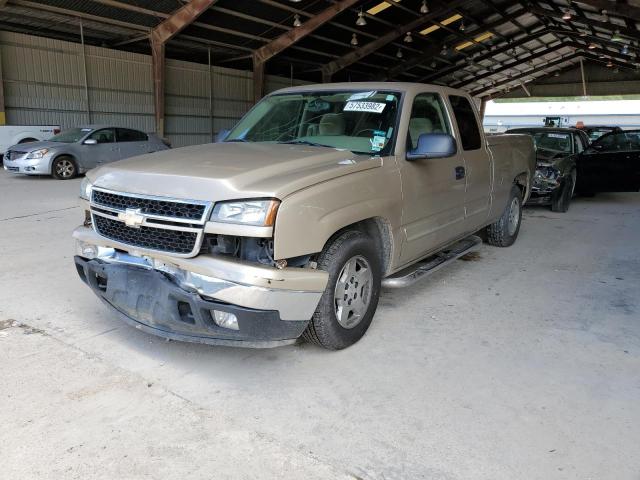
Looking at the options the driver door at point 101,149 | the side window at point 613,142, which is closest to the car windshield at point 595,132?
the side window at point 613,142

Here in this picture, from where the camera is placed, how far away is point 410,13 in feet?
70.2

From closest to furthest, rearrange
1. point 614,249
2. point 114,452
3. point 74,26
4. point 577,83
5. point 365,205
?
point 114,452 < point 365,205 < point 614,249 < point 74,26 < point 577,83

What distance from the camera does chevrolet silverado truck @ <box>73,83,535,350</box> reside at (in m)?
2.81

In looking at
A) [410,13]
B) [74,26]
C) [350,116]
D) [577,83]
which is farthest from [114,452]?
[577,83]

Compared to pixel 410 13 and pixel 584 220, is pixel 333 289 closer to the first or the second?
pixel 584 220

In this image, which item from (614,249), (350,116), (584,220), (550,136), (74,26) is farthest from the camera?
(74,26)

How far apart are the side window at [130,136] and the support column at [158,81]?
6251 millimetres

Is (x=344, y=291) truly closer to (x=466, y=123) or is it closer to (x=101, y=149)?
(x=466, y=123)

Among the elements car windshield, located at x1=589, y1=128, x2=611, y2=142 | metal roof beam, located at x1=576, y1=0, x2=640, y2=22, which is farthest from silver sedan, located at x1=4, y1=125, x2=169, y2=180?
metal roof beam, located at x1=576, y1=0, x2=640, y2=22

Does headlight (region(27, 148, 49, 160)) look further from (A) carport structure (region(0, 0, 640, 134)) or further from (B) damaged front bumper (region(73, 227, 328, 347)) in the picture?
(B) damaged front bumper (region(73, 227, 328, 347))

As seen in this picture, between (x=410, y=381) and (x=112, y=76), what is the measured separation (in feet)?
68.6

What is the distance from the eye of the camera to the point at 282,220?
2773 mm

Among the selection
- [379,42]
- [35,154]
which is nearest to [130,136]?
[35,154]

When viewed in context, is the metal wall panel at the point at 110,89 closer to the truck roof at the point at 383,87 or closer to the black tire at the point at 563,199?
the truck roof at the point at 383,87
